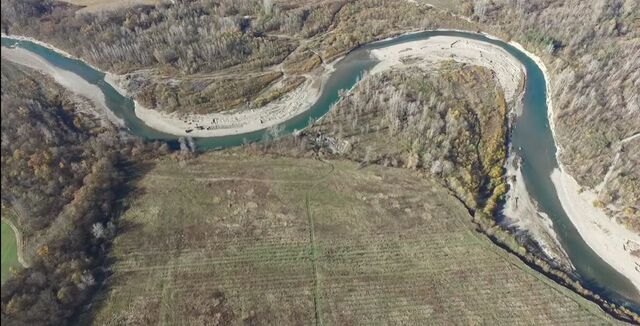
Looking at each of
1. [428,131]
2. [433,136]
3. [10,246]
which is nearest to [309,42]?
[428,131]

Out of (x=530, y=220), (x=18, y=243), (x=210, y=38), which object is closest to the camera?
(x=18, y=243)

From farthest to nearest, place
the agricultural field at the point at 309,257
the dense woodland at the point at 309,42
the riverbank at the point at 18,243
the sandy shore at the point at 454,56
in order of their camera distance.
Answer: the sandy shore at the point at 454,56 < the dense woodland at the point at 309,42 < the riverbank at the point at 18,243 < the agricultural field at the point at 309,257

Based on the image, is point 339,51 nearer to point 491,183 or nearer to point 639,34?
point 491,183

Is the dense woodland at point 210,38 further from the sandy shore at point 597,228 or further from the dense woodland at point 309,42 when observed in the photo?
the sandy shore at point 597,228

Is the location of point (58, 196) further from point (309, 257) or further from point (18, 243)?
point (309, 257)

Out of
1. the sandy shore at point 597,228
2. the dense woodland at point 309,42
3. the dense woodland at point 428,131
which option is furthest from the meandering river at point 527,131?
the dense woodland at point 428,131

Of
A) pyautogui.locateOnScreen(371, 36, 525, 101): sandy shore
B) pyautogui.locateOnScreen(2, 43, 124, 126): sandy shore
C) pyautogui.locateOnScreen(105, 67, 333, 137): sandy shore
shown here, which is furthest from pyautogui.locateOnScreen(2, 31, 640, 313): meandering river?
pyautogui.locateOnScreen(371, 36, 525, 101): sandy shore
